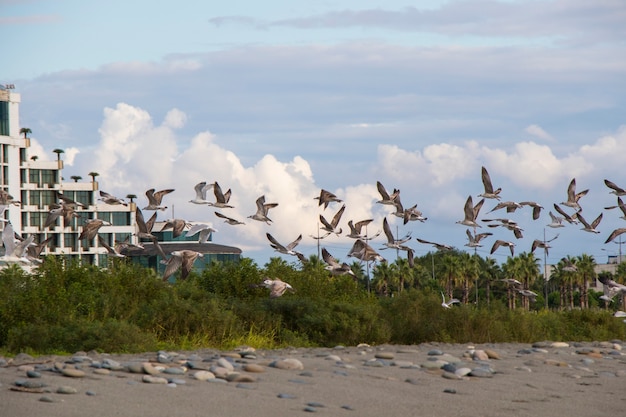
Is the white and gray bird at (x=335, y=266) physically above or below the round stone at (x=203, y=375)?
above

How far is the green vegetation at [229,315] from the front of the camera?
21531 mm

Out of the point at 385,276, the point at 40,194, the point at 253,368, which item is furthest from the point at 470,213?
the point at 40,194

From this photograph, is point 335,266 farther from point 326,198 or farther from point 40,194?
point 40,194

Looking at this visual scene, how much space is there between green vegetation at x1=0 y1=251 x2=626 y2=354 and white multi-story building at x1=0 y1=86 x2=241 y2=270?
52.3 meters

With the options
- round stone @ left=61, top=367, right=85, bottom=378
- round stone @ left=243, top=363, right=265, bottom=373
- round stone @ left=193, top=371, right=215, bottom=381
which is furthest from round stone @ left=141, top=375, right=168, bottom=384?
round stone @ left=243, top=363, right=265, bottom=373

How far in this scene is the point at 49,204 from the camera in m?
85.6

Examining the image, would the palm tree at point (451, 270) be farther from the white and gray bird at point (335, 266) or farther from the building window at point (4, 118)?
the white and gray bird at point (335, 266)

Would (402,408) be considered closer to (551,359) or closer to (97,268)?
(551,359)

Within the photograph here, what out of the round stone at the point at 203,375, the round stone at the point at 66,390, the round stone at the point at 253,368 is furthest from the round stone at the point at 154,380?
the round stone at the point at 253,368

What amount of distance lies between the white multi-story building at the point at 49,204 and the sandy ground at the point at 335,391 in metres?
66.2

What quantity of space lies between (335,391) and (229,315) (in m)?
11.2

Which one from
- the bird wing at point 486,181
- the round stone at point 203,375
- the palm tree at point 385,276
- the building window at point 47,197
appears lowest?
the palm tree at point 385,276

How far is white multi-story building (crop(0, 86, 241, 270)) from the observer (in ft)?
284

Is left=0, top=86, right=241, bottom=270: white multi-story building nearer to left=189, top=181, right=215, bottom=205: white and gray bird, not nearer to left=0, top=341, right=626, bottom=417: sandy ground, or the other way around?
left=189, top=181, right=215, bottom=205: white and gray bird
